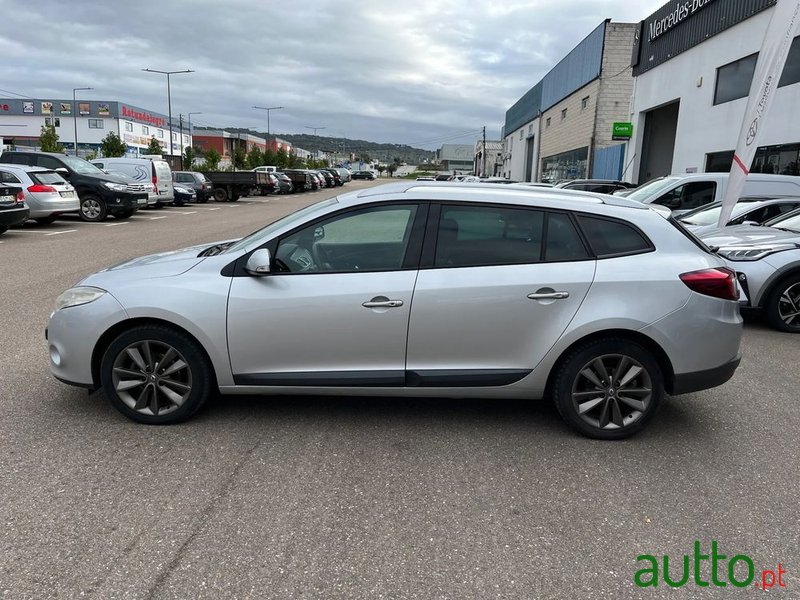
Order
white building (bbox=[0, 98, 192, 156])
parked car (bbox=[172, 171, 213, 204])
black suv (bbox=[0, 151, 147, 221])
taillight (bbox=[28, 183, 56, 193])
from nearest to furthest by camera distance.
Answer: taillight (bbox=[28, 183, 56, 193]) → black suv (bbox=[0, 151, 147, 221]) → parked car (bbox=[172, 171, 213, 204]) → white building (bbox=[0, 98, 192, 156])

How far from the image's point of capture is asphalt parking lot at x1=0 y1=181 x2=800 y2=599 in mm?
2670

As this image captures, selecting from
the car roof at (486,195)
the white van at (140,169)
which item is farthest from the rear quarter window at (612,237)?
the white van at (140,169)

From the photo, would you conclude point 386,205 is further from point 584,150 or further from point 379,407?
point 584,150

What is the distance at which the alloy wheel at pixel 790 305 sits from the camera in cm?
717

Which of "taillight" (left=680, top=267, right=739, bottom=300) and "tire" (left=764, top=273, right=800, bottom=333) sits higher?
"taillight" (left=680, top=267, right=739, bottom=300)

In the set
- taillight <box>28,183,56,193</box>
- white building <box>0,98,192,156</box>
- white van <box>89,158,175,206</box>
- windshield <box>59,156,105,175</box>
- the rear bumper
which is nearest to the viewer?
the rear bumper

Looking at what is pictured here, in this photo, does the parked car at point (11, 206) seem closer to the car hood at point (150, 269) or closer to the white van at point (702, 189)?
the car hood at point (150, 269)

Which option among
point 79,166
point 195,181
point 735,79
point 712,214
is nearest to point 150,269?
point 712,214

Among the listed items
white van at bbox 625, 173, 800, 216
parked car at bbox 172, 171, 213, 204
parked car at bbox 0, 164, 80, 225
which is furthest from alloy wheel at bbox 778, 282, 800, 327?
parked car at bbox 172, 171, 213, 204

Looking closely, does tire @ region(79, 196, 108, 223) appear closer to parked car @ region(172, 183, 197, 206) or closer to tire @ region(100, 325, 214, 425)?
parked car @ region(172, 183, 197, 206)

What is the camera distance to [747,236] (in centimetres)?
772

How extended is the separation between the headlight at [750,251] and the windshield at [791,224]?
112 centimetres

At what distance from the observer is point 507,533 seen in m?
3.01

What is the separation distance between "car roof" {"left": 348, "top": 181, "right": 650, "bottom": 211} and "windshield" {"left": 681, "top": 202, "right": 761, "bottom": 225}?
6.41 metres
